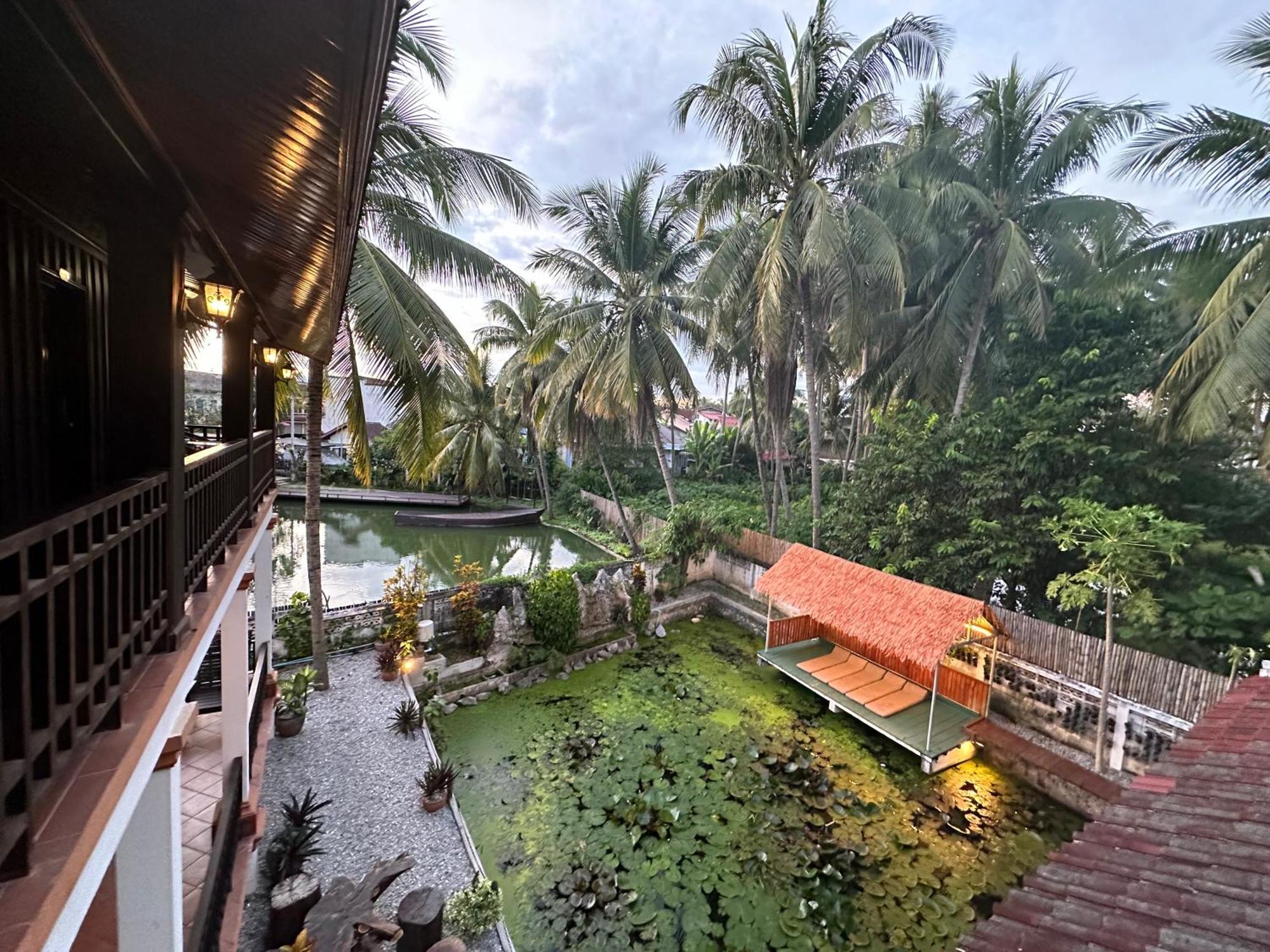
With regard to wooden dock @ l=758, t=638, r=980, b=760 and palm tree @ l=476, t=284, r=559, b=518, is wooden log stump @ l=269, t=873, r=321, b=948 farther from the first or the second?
palm tree @ l=476, t=284, r=559, b=518

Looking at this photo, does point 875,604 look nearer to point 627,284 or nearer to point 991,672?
point 991,672

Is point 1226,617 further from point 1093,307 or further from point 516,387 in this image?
point 516,387

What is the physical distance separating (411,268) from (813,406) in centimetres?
798

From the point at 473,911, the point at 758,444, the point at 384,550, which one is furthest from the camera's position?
the point at 384,550

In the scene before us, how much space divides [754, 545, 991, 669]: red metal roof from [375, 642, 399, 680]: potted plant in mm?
5737

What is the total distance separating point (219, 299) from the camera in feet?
11.2

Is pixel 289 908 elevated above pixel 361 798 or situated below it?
above

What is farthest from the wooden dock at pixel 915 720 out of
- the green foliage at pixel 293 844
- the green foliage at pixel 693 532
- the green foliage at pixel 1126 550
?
the green foliage at pixel 293 844

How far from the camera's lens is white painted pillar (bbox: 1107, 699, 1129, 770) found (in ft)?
19.6

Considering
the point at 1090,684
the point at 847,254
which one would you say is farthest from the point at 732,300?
the point at 1090,684

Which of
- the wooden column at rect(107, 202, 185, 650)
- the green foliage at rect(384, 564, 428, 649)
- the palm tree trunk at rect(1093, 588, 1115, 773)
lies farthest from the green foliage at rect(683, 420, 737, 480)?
the wooden column at rect(107, 202, 185, 650)

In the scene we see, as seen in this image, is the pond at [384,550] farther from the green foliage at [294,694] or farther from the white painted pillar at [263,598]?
the white painted pillar at [263,598]

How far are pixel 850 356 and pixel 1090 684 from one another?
6559 mm

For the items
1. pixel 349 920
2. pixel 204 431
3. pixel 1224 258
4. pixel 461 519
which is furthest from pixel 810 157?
pixel 461 519
